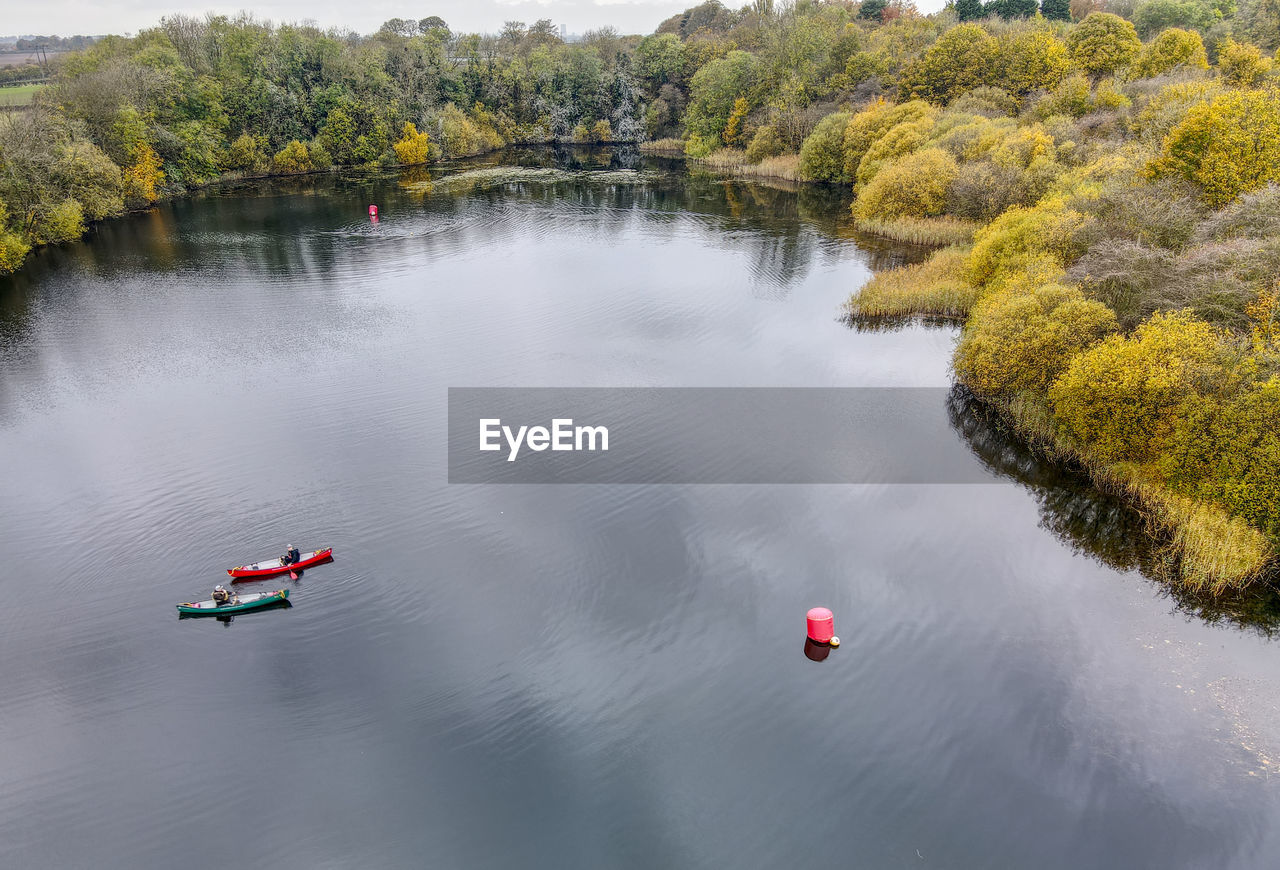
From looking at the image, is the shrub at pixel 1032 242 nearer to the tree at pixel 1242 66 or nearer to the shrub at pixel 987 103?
the tree at pixel 1242 66

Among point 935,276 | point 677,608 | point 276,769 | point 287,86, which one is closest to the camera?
point 276,769

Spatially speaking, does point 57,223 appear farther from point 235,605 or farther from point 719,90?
point 719,90

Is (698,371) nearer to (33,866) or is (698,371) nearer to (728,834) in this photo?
(728,834)

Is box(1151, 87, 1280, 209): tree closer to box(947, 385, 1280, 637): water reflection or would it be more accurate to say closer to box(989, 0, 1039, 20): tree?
box(947, 385, 1280, 637): water reflection

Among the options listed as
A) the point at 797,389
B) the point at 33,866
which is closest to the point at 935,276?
the point at 797,389

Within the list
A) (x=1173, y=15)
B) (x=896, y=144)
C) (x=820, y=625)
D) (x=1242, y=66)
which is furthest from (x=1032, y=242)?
(x=1173, y=15)

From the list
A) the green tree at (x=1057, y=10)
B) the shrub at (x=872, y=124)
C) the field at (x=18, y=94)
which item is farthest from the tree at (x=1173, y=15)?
the field at (x=18, y=94)

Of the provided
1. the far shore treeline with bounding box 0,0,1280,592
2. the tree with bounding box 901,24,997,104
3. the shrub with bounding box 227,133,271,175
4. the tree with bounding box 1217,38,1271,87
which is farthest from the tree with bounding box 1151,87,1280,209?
the shrub with bounding box 227,133,271,175
